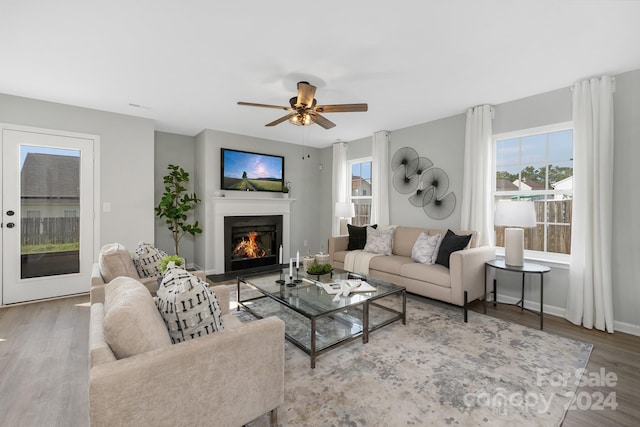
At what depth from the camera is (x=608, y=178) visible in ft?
9.15

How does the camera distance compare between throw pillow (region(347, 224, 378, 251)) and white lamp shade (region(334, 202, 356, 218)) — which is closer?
throw pillow (region(347, 224, 378, 251))

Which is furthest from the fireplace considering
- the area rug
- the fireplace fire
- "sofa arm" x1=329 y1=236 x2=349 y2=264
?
the area rug

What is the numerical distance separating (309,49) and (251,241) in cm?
383

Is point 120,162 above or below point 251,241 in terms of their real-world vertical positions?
above

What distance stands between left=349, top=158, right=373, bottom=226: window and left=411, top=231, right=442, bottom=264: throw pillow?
1787 millimetres

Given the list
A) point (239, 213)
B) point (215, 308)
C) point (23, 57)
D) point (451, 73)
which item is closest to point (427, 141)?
point (451, 73)

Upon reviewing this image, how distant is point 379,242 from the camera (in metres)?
4.32

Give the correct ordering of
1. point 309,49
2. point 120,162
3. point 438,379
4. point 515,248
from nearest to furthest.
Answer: point 438,379 → point 309,49 → point 515,248 → point 120,162

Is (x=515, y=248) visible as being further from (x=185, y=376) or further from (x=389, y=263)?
(x=185, y=376)

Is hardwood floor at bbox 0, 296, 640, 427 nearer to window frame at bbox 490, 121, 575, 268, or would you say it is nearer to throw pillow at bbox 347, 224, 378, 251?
window frame at bbox 490, 121, 575, 268

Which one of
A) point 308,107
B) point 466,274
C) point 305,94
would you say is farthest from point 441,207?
point 305,94

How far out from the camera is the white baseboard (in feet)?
8.97

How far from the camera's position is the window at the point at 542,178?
3254 mm

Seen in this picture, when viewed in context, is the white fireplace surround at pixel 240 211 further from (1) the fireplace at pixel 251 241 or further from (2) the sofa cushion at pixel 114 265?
(2) the sofa cushion at pixel 114 265
